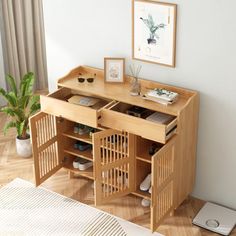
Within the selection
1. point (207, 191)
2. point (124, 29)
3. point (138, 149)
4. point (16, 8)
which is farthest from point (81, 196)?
point (16, 8)

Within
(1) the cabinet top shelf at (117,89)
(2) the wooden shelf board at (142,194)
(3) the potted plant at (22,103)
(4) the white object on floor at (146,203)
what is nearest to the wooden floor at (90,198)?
(4) the white object on floor at (146,203)

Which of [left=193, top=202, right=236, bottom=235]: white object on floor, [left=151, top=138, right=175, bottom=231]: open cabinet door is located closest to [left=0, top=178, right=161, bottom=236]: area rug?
[left=151, top=138, right=175, bottom=231]: open cabinet door

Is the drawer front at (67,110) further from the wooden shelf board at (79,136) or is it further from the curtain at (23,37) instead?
the curtain at (23,37)

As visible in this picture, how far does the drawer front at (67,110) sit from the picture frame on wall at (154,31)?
2.12ft

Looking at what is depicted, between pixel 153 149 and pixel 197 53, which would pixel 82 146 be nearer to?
pixel 153 149

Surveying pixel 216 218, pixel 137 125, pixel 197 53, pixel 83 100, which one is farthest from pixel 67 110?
pixel 216 218

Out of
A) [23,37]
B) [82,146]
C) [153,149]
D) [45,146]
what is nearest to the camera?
[153,149]

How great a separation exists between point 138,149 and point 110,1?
1241 millimetres

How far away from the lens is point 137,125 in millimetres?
4098

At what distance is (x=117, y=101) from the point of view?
4383 mm

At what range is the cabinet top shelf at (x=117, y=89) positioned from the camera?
418cm

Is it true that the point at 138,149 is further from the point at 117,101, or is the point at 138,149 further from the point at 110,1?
the point at 110,1

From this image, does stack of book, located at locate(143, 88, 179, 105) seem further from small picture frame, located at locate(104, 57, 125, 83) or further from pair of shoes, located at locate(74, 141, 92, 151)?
pair of shoes, located at locate(74, 141, 92, 151)

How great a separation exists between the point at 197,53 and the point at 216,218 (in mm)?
1366
